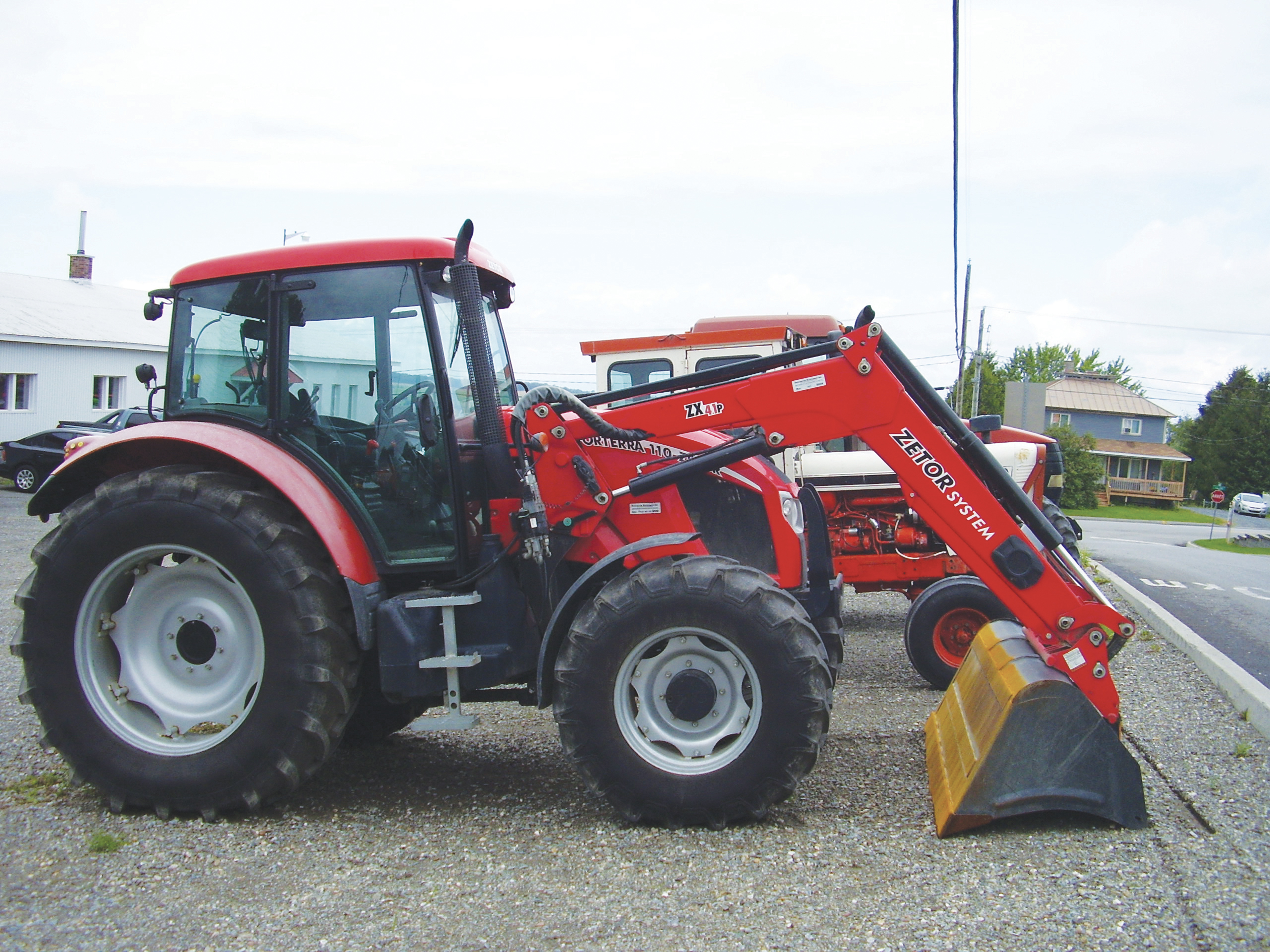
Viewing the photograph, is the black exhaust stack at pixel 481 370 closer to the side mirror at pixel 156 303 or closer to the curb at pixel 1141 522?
the side mirror at pixel 156 303

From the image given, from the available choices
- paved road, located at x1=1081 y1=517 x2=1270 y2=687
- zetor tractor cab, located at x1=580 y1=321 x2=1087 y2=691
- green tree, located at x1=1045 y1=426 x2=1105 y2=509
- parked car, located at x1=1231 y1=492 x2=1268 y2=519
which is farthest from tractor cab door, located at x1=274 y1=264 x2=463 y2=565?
parked car, located at x1=1231 y1=492 x2=1268 y2=519

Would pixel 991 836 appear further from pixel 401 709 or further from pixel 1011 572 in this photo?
pixel 401 709

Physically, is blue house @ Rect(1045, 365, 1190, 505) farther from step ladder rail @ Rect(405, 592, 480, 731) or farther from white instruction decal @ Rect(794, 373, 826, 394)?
step ladder rail @ Rect(405, 592, 480, 731)

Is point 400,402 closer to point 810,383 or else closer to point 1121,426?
point 810,383

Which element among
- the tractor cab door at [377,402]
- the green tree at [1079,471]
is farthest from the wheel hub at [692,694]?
the green tree at [1079,471]

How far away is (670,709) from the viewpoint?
14.4 ft

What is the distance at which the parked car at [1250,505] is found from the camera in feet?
177

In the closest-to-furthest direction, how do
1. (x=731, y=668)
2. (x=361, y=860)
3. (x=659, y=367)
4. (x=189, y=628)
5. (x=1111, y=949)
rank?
(x=1111, y=949)
(x=361, y=860)
(x=731, y=668)
(x=189, y=628)
(x=659, y=367)

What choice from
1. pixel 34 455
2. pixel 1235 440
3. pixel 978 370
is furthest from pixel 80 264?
pixel 1235 440

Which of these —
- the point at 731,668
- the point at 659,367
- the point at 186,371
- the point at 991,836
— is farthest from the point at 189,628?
the point at 659,367

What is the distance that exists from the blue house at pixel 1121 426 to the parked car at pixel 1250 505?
39.8ft

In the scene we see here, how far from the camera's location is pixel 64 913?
3.55m

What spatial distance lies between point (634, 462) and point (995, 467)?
165 centimetres

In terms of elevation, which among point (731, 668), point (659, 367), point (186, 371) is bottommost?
point (731, 668)
